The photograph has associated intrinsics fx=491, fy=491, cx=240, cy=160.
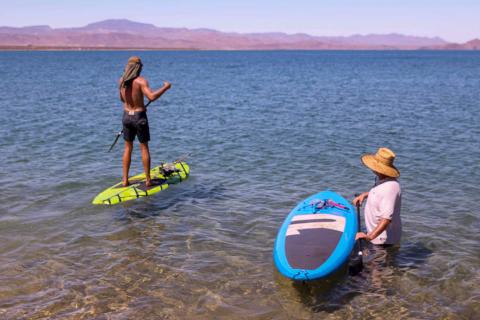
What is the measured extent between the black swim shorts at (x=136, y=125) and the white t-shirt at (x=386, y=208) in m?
5.52

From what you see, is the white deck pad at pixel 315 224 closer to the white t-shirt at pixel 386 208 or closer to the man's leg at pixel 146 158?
the white t-shirt at pixel 386 208

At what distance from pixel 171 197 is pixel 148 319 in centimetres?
563

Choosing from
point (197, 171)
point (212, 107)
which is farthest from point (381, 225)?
point (212, 107)

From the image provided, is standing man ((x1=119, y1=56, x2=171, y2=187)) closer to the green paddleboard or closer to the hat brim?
the green paddleboard

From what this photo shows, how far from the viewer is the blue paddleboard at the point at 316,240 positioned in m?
7.20

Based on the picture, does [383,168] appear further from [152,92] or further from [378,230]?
[152,92]

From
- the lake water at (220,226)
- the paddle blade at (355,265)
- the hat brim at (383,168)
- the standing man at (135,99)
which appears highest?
the standing man at (135,99)

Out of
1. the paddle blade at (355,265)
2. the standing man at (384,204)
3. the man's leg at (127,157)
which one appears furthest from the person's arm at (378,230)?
the man's leg at (127,157)

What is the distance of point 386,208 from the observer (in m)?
7.66

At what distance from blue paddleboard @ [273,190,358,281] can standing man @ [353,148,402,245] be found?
0.38 metres

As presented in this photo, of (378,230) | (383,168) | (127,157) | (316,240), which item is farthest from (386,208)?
(127,157)

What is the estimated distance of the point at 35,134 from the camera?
66.2 ft

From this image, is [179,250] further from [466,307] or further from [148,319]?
[466,307]

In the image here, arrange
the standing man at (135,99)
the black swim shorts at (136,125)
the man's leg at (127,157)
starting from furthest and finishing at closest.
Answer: the man's leg at (127,157) < the black swim shorts at (136,125) < the standing man at (135,99)
